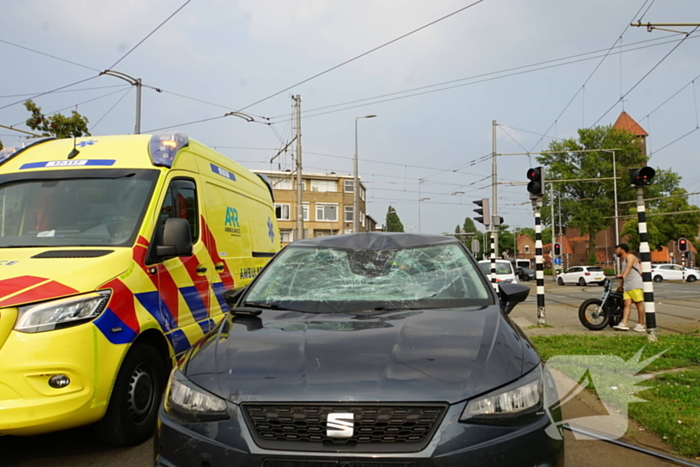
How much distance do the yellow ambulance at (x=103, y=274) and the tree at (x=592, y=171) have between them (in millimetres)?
61128

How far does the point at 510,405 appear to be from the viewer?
222 cm

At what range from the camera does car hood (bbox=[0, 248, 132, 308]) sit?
328cm

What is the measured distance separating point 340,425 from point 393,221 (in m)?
112

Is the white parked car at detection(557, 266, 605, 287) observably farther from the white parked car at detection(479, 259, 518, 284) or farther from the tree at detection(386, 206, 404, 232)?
the tree at detection(386, 206, 404, 232)

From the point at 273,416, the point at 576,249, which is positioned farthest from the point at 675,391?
the point at 576,249

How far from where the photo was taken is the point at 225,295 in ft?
12.0

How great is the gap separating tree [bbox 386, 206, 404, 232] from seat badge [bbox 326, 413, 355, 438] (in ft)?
354

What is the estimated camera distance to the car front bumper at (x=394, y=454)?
6.61ft

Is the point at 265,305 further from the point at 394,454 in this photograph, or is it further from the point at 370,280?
the point at 394,454

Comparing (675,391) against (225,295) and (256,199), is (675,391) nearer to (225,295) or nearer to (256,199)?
(225,295)

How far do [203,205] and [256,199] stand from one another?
2.61 meters

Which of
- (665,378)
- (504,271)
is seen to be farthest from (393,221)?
(665,378)

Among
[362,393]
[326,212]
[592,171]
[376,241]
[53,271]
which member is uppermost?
[592,171]

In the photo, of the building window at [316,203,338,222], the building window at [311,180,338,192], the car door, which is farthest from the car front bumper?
the building window at [311,180,338,192]
